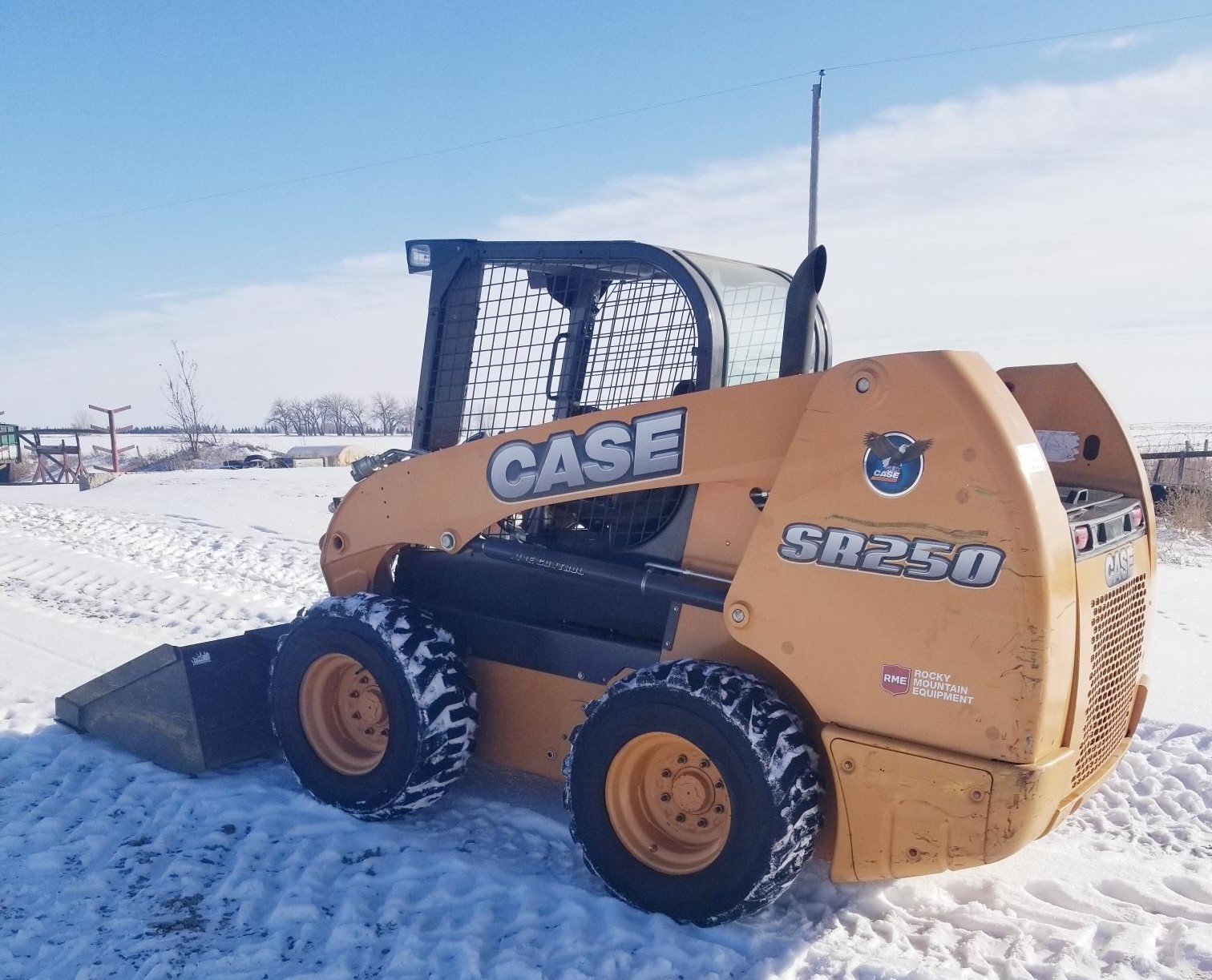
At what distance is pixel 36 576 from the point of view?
30.0 ft

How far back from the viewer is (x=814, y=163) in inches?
388

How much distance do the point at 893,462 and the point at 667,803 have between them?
1.45 metres

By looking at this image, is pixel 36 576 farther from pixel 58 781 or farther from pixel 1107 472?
pixel 1107 472

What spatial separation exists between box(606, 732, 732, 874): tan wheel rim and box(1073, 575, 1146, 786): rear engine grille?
3.87ft

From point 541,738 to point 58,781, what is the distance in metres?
2.24

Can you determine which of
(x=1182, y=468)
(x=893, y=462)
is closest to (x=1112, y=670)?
(x=893, y=462)

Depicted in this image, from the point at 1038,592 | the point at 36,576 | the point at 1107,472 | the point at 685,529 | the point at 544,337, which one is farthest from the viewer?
the point at 36,576

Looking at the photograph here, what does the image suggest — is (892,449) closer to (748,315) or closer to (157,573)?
(748,315)

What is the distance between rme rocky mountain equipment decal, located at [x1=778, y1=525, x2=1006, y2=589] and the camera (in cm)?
286

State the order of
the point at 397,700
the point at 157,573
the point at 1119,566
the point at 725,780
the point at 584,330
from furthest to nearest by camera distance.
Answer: the point at 157,573 < the point at 584,330 < the point at 397,700 < the point at 1119,566 < the point at 725,780

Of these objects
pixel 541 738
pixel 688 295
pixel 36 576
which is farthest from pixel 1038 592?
pixel 36 576

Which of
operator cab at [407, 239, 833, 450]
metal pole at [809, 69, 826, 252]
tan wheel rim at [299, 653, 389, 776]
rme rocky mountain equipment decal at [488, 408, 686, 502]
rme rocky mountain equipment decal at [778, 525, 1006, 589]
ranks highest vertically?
metal pole at [809, 69, 826, 252]

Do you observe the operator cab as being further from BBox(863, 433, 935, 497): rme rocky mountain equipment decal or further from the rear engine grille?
the rear engine grille

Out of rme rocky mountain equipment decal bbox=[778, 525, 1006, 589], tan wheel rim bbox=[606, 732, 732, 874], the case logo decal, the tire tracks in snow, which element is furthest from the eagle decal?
the tire tracks in snow
